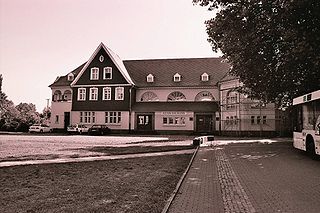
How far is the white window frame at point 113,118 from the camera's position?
45169mm

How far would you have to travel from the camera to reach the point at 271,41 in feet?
64.4

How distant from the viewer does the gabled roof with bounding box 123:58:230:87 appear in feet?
149

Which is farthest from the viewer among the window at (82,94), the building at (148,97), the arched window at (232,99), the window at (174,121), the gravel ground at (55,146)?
the window at (82,94)

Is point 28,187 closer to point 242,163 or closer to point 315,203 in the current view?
point 315,203

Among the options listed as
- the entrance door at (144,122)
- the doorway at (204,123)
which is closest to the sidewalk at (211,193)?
the doorway at (204,123)

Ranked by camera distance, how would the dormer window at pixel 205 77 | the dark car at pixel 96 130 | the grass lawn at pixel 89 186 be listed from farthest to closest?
the dormer window at pixel 205 77 → the dark car at pixel 96 130 → the grass lawn at pixel 89 186

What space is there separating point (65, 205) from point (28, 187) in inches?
96.9

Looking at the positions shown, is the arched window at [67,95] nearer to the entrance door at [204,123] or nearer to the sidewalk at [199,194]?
the entrance door at [204,123]

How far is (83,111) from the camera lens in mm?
46719

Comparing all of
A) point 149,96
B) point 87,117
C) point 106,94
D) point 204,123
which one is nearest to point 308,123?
point 204,123

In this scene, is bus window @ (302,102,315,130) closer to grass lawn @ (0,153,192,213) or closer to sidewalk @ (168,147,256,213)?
sidewalk @ (168,147,256,213)

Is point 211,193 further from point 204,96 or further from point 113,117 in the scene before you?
point 113,117

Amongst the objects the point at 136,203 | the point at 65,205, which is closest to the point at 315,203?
the point at 136,203

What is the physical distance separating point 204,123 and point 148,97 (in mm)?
9081
